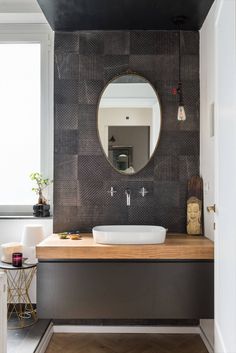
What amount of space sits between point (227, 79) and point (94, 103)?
1.57m

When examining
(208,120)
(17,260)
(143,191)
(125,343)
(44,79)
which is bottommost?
(125,343)

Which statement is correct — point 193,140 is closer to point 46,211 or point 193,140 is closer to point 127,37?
point 127,37

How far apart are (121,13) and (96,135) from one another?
3.17 feet

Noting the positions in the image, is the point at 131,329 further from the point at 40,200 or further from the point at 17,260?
the point at 40,200

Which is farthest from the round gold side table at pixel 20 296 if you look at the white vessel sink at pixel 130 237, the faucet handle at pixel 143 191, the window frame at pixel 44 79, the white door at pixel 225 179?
the white door at pixel 225 179

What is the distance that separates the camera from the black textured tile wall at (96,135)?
3.50 metres

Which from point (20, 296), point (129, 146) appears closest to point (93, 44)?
point (129, 146)

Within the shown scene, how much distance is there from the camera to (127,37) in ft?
11.5

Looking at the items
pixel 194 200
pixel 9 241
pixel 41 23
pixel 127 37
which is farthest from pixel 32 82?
pixel 194 200

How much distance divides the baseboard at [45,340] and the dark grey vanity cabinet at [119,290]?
0.30m

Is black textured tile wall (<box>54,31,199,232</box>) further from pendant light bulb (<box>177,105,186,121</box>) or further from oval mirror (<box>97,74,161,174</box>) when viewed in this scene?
pendant light bulb (<box>177,105,186,121</box>)

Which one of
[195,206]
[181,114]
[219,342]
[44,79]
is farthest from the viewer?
[44,79]

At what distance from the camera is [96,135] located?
11.5 ft

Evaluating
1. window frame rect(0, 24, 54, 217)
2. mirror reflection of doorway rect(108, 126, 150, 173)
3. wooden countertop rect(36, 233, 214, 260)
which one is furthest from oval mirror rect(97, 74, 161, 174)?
wooden countertop rect(36, 233, 214, 260)
